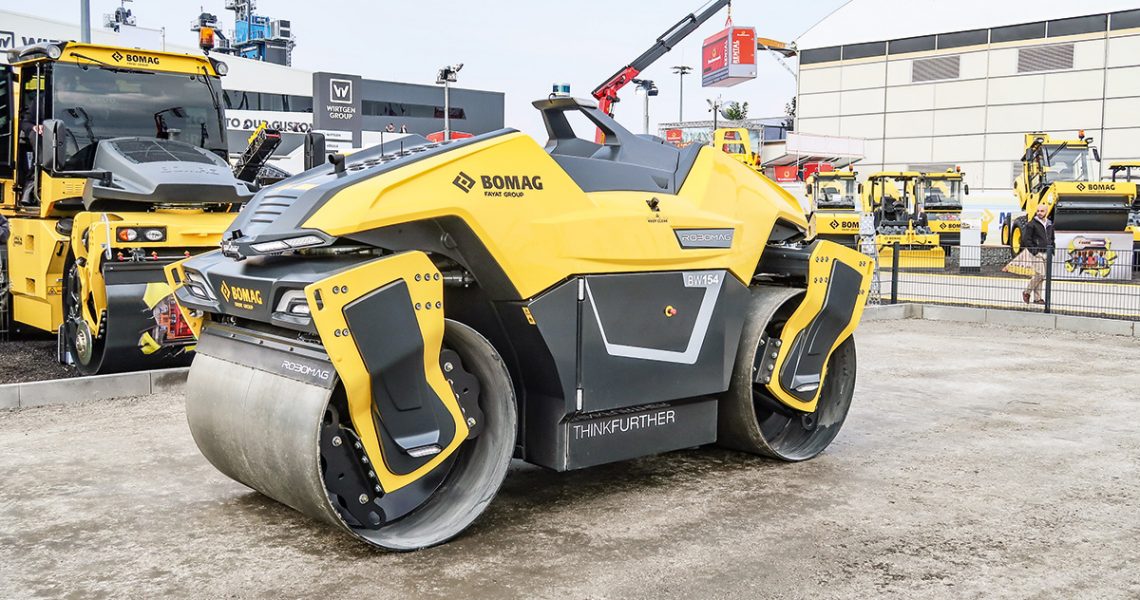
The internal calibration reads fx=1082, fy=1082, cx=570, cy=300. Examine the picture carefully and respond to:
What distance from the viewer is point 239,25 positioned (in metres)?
60.8

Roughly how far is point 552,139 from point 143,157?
4.54 m

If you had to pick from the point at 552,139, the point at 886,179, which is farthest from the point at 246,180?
the point at 886,179

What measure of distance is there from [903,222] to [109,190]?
21.5m

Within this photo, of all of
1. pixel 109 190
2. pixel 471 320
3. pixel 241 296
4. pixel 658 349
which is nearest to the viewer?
pixel 241 296

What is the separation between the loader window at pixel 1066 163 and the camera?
21891 mm

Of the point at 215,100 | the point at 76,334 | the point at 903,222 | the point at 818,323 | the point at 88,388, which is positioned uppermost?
the point at 215,100

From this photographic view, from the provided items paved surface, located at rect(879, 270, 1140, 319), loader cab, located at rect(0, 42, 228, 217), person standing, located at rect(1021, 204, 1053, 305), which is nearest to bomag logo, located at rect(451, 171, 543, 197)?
loader cab, located at rect(0, 42, 228, 217)

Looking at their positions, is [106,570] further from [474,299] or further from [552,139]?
[552,139]

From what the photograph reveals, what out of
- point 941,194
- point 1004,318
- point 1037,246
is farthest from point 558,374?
point 941,194

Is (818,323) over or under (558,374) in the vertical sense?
over

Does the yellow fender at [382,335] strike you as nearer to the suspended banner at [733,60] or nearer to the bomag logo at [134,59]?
the bomag logo at [134,59]

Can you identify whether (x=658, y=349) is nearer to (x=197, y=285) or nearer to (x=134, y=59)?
(x=197, y=285)

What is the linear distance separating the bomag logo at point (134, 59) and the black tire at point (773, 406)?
599 cm

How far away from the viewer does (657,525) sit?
4828 mm
